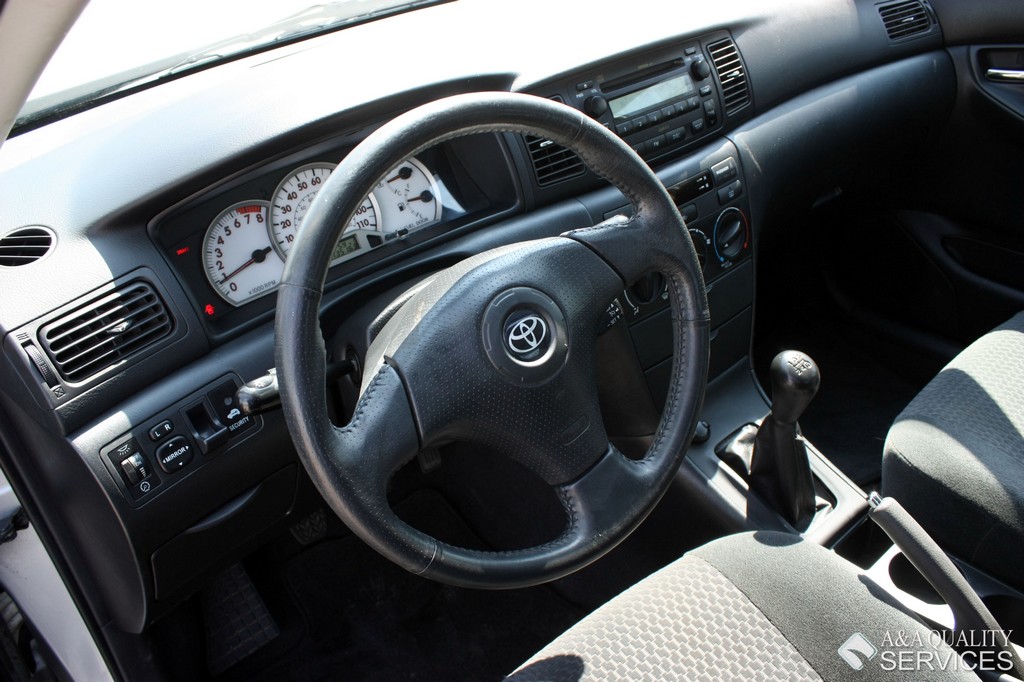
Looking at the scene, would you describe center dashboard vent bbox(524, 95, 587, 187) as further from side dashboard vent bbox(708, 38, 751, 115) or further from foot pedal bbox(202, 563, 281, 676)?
foot pedal bbox(202, 563, 281, 676)

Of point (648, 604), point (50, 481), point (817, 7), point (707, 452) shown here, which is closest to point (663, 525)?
point (707, 452)

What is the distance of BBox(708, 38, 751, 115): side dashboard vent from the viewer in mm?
1951

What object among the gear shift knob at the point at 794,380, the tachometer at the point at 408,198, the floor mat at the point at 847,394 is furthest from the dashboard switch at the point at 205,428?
the floor mat at the point at 847,394

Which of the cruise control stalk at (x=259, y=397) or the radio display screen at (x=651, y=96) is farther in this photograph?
the radio display screen at (x=651, y=96)

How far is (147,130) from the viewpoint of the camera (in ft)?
4.61

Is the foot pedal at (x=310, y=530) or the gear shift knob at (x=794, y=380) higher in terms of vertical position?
the gear shift knob at (x=794, y=380)

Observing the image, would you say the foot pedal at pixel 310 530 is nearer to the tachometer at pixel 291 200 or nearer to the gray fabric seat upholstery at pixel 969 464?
the tachometer at pixel 291 200

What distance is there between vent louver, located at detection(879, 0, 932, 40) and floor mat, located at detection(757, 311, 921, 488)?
93 cm

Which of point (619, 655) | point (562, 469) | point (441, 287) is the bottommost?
point (619, 655)

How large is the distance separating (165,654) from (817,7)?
2.21 m

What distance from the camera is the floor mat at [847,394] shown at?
7.69ft

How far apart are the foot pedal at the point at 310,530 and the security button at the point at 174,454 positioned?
30.0 inches

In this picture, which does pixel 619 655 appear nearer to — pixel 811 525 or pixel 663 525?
pixel 811 525

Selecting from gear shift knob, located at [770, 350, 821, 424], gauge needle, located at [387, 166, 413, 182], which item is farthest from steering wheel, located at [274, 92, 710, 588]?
gauge needle, located at [387, 166, 413, 182]
